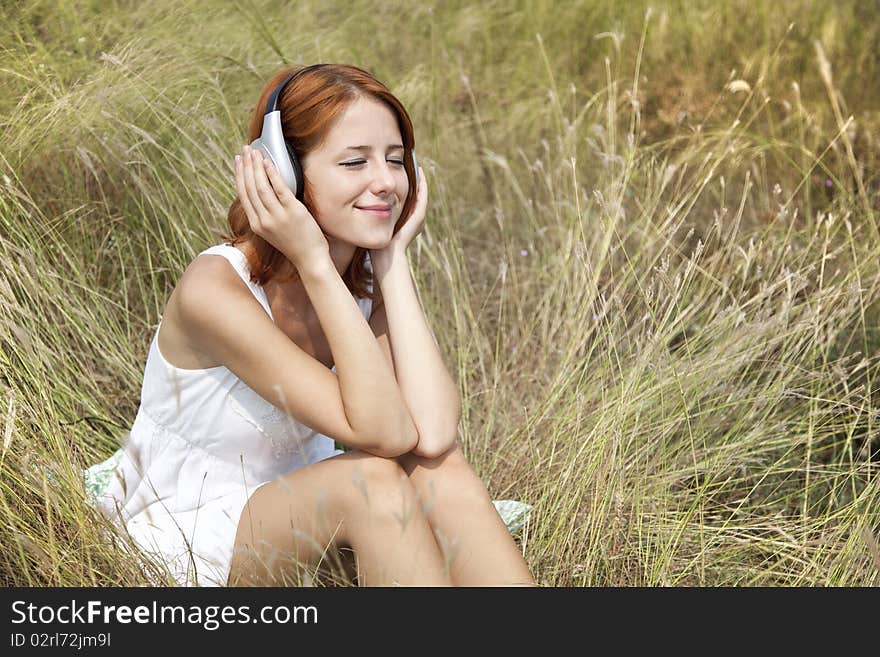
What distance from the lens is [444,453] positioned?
2.25 metres

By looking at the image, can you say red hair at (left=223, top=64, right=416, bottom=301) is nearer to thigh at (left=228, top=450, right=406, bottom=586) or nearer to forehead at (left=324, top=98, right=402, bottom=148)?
forehead at (left=324, top=98, right=402, bottom=148)

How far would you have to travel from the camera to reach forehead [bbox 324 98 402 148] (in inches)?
86.4

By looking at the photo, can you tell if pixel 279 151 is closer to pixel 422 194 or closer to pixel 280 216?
pixel 280 216

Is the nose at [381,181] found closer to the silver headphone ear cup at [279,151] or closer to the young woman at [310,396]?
the young woman at [310,396]

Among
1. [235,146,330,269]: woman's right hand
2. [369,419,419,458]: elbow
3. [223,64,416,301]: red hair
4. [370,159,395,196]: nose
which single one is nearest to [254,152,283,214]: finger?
[235,146,330,269]: woman's right hand

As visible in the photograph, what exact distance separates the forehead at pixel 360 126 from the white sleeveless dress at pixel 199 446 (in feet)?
1.13

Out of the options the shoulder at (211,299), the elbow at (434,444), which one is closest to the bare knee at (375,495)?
the elbow at (434,444)

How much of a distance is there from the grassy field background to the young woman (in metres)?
0.22

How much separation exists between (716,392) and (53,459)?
5.52ft

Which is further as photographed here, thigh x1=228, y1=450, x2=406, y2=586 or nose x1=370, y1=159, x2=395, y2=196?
nose x1=370, y1=159, x2=395, y2=196

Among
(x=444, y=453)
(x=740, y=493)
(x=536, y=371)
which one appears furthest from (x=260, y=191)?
(x=740, y=493)

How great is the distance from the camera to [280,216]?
6.97ft

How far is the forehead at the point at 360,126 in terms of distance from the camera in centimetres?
220

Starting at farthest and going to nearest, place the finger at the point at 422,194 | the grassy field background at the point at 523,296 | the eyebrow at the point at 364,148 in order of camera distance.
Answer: the finger at the point at 422,194 → the grassy field background at the point at 523,296 → the eyebrow at the point at 364,148
